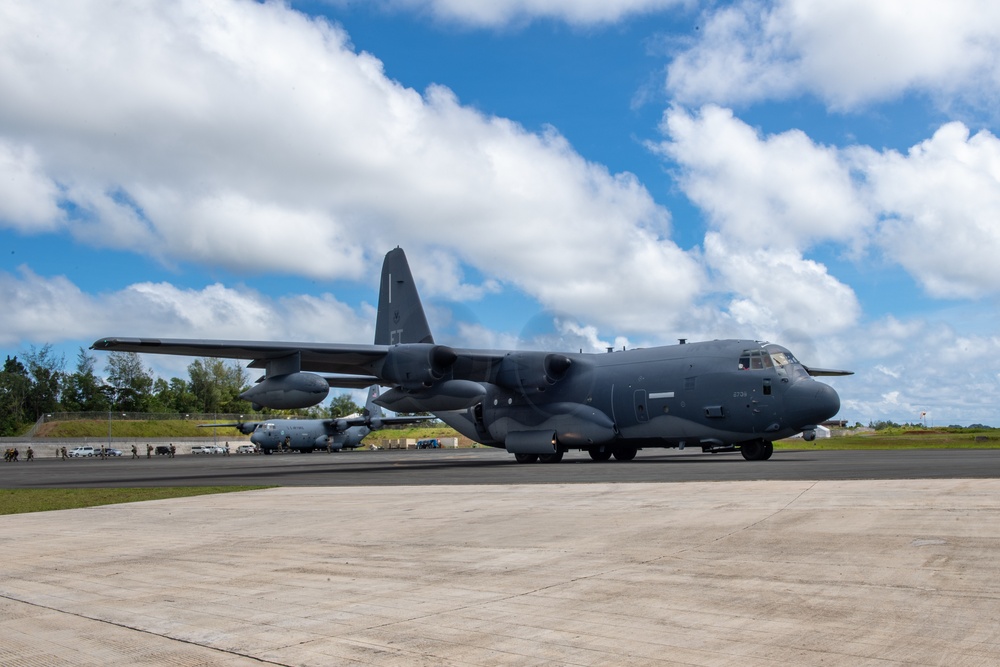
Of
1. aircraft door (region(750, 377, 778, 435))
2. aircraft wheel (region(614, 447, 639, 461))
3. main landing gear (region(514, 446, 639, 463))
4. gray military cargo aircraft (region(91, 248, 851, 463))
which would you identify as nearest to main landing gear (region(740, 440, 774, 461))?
gray military cargo aircraft (region(91, 248, 851, 463))

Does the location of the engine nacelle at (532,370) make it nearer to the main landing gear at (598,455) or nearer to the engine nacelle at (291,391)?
the main landing gear at (598,455)

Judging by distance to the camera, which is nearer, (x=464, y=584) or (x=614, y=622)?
(x=614, y=622)

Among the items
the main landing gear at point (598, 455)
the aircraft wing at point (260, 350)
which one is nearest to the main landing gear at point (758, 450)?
the main landing gear at point (598, 455)

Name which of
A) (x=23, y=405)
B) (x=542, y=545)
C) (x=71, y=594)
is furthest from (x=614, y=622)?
(x=23, y=405)

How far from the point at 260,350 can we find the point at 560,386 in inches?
469

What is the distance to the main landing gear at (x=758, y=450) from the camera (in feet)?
90.7

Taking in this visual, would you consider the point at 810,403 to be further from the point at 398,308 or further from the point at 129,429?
the point at 129,429

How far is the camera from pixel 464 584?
699 centimetres

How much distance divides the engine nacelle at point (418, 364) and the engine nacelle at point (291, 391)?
9.19 feet

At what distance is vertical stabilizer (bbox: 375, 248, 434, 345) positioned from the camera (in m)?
34.6

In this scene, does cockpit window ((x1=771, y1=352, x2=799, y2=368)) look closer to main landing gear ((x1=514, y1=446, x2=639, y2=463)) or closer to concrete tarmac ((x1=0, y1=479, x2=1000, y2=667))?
main landing gear ((x1=514, y1=446, x2=639, y2=463))

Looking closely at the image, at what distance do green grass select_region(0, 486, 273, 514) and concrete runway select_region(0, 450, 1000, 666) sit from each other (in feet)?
14.1

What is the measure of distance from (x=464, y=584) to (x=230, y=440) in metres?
98.8

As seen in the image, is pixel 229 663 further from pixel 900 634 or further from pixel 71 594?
pixel 900 634
